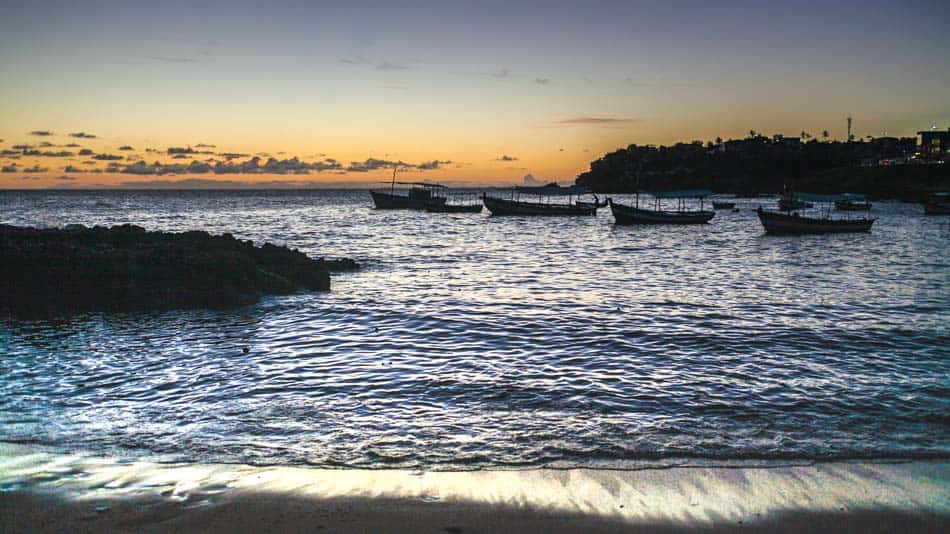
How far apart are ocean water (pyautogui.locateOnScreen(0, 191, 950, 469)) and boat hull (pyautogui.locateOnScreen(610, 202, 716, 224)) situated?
50.3m

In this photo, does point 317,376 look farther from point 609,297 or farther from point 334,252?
point 334,252

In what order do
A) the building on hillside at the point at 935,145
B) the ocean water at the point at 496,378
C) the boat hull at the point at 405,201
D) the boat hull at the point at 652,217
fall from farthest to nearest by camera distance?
the building on hillside at the point at 935,145 < the boat hull at the point at 405,201 < the boat hull at the point at 652,217 < the ocean water at the point at 496,378

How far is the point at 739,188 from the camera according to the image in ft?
643

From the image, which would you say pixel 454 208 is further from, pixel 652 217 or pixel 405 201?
pixel 652 217

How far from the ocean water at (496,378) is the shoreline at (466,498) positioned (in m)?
0.41

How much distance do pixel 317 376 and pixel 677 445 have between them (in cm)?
584

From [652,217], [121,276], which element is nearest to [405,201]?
[652,217]

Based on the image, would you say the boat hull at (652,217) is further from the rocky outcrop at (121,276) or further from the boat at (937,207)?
the rocky outcrop at (121,276)

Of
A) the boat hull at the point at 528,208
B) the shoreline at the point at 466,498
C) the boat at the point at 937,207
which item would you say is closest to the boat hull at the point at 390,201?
the boat hull at the point at 528,208

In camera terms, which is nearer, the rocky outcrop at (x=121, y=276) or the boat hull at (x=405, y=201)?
the rocky outcrop at (x=121, y=276)

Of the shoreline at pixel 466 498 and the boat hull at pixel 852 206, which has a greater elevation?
the boat hull at pixel 852 206

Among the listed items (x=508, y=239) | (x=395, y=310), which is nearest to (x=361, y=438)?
(x=395, y=310)

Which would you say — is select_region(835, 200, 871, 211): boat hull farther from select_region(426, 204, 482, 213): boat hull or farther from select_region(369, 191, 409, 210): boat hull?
select_region(369, 191, 409, 210): boat hull

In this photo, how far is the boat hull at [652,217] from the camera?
235 ft
